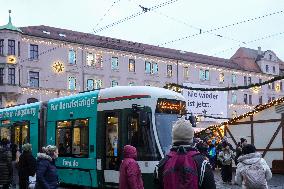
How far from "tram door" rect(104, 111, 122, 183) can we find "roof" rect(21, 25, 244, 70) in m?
38.0

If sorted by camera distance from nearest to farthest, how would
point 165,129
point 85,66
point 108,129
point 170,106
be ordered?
point 165,129 → point 170,106 → point 108,129 → point 85,66

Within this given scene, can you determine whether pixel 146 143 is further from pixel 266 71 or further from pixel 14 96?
pixel 266 71

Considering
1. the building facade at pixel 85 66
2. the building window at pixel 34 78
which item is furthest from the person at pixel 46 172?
the building window at pixel 34 78

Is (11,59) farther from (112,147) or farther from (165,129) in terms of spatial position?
(165,129)

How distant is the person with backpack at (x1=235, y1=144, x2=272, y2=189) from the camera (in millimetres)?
7484

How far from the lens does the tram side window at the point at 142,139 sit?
13219 mm

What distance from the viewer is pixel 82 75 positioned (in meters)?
54.9

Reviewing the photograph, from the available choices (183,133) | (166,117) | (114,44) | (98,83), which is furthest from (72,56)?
(183,133)

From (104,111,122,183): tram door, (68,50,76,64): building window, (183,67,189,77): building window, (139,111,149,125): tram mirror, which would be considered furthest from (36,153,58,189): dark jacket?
(183,67,189,77): building window

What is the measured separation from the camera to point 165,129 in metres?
13.6

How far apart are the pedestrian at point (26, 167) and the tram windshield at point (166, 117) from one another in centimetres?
334

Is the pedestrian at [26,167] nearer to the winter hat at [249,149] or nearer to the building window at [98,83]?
the winter hat at [249,149]

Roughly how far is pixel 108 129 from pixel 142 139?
57.3 inches

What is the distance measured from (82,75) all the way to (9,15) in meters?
9.78
